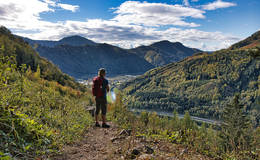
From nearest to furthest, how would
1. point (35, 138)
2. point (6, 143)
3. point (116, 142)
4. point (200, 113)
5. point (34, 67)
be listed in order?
point (6, 143)
point (35, 138)
point (116, 142)
point (34, 67)
point (200, 113)

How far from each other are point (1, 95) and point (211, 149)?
17.5 ft

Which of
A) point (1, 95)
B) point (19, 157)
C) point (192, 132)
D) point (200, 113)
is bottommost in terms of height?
point (200, 113)

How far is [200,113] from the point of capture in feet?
556

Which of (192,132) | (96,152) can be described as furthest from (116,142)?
(192,132)

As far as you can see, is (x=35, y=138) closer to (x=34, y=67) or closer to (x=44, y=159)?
(x=44, y=159)

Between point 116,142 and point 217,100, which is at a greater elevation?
point 116,142

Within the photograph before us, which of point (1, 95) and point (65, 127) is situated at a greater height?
point (1, 95)

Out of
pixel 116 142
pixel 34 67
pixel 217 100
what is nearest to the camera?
pixel 116 142

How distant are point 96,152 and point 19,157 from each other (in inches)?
104

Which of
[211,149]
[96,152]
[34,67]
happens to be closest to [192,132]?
[211,149]

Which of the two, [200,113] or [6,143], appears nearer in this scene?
[6,143]

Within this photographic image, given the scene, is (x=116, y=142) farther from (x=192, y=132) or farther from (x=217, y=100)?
(x=217, y=100)

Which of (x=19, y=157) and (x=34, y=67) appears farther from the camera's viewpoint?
(x=34, y=67)

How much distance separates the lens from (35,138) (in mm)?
3469
